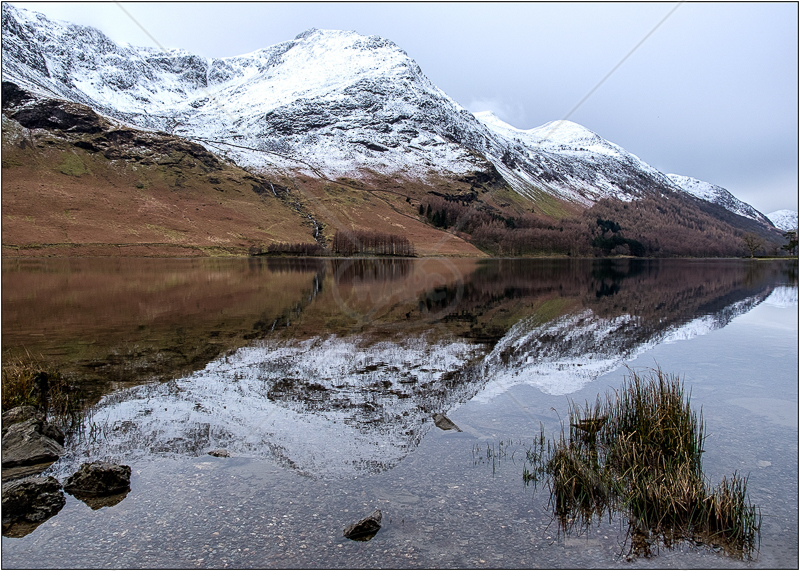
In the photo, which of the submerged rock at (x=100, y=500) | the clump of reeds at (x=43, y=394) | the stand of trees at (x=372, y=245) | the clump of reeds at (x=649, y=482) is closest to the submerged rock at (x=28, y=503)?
the submerged rock at (x=100, y=500)

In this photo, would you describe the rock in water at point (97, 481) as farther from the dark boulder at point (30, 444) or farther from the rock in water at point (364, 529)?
the rock in water at point (364, 529)

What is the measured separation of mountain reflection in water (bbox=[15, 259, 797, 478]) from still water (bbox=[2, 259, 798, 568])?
3.7 inches

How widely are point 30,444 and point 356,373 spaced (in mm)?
9569

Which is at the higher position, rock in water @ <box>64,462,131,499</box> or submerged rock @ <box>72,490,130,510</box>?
rock in water @ <box>64,462,131,499</box>

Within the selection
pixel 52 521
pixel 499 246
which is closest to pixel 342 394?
pixel 52 521

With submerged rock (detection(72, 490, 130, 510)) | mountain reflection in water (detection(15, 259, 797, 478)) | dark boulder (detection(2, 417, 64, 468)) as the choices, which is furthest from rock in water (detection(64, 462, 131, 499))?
dark boulder (detection(2, 417, 64, 468))

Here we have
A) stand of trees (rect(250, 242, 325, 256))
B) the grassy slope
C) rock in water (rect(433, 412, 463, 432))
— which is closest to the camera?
rock in water (rect(433, 412, 463, 432))

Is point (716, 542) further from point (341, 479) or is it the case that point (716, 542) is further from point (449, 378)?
point (449, 378)

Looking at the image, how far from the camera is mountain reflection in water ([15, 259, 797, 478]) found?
11.5 meters

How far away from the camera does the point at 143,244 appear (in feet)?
454

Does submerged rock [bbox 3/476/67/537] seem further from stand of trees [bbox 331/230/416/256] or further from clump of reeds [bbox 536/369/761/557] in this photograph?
stand of trees [bbox 331/230/416/256]

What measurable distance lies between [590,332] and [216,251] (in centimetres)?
13610

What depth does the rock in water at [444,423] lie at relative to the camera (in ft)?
41.2

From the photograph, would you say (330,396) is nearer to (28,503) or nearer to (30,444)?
(30,444)
